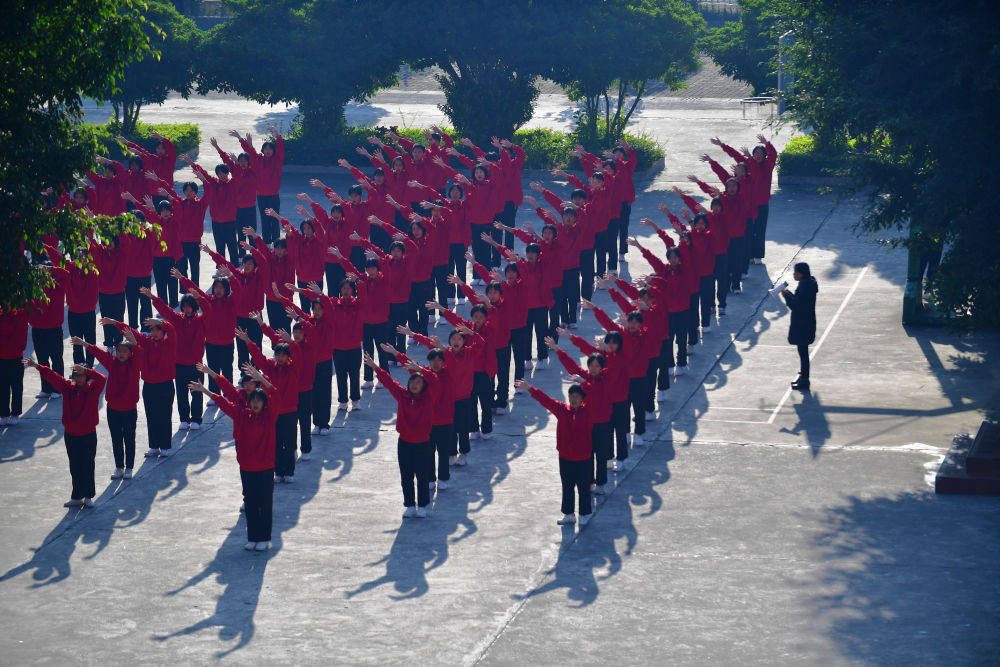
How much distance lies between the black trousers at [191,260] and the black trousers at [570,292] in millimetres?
5914

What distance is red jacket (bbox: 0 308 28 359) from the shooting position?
17.0 m

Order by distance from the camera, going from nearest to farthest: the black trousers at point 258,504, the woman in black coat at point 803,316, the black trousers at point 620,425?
the black trousers at point 258,504 → the black trousers at point 620,425 → the woman in black coat at point 803,316

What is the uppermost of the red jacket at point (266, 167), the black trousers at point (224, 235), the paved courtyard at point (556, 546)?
the red jacket at point (266, 167)

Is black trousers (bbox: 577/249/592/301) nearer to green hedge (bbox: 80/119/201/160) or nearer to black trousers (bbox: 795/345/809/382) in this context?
black trousers (bbox: 795/345/809/382)

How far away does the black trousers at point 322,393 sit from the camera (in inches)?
643

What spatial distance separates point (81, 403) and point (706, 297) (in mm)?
8828

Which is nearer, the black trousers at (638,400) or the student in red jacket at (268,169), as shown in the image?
the black trousers at (638,400)

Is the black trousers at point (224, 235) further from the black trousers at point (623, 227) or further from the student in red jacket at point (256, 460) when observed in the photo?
the student in red jacket at point (256, 460)

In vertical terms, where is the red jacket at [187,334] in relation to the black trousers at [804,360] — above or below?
above

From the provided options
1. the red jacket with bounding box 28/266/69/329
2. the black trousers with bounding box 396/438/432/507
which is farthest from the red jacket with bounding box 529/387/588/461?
the red jacket with bounding box 28/266/69/329

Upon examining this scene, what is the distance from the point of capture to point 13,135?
13.0 metres

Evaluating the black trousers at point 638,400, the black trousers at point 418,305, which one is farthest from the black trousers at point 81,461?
the black trousers at point 638,400

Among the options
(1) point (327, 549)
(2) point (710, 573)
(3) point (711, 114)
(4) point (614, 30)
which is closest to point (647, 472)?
(2) point (710, 573)

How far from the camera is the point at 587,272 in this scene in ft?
69.9
